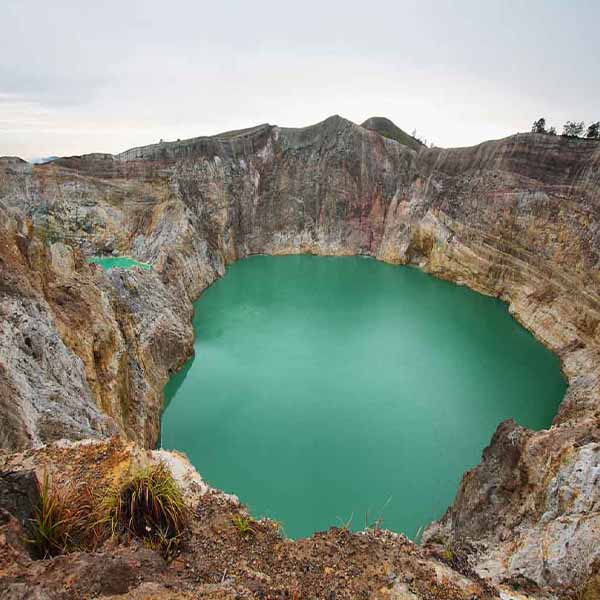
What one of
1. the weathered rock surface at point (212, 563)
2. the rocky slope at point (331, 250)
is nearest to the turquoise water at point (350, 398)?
the rocky slope at point (331, 250)

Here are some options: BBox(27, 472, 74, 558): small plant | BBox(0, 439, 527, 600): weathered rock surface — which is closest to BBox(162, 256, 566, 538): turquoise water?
BBox(0, 439, 527, 600): weathered rock surface

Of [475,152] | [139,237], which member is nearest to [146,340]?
[139,237]

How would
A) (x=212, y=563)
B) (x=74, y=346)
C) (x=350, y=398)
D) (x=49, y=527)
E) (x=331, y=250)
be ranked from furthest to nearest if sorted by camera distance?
(x=331, y=250) → (x=350, y=398) → (x=74, y=346) → (x=212, y=563) → (x=49, y=527)

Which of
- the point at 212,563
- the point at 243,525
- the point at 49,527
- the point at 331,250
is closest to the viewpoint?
the point at 49,527

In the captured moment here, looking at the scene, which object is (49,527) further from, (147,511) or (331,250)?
(331,250)

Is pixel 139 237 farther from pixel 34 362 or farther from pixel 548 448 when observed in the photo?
pixel 548 448

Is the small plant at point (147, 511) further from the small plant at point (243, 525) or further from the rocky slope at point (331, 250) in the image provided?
the rocky slope at point (331, 250)

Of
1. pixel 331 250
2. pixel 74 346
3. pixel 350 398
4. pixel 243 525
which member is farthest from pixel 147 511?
pixel 331 250
